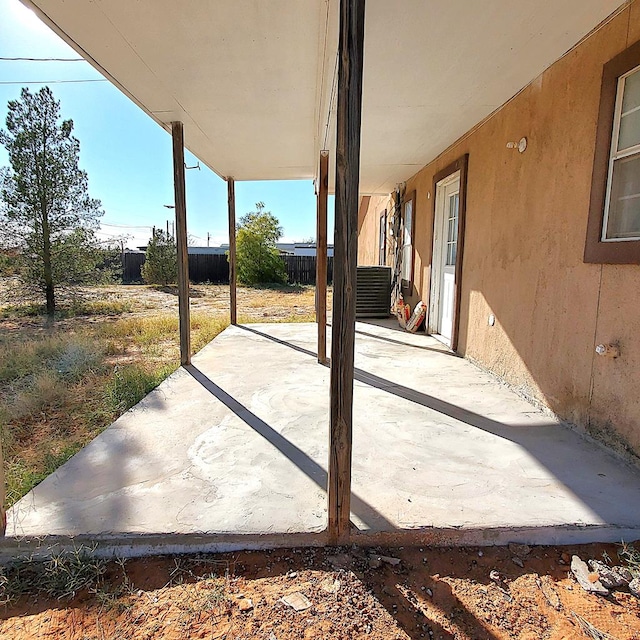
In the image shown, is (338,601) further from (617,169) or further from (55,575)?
(617,169)

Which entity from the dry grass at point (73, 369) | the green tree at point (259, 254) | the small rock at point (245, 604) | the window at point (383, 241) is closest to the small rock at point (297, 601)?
the small rock at point (245, 604)

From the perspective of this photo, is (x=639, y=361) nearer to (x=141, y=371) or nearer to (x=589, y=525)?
(x=589, y=525)

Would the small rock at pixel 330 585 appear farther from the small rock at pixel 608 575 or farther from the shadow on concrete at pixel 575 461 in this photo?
the small rock at pixel 608 575

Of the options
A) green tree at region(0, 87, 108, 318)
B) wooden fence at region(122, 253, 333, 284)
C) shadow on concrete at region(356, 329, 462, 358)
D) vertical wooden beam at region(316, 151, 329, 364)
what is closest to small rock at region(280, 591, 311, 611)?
vertical wooden beam at region(316, 151, 329, 364)

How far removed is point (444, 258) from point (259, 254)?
42.6 feet

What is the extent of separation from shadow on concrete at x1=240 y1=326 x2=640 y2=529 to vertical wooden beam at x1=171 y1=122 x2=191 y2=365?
2.53 m

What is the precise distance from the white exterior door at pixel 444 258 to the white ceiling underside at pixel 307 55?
115cm

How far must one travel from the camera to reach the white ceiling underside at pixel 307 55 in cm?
230

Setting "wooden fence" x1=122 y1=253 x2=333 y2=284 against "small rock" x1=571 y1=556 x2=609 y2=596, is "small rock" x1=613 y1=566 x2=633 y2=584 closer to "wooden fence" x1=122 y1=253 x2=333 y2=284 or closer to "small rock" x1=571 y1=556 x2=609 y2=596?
"small rock" x1=571 y1=556 x2=609 y2=596

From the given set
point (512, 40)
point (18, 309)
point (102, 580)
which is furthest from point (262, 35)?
point (18, 309)

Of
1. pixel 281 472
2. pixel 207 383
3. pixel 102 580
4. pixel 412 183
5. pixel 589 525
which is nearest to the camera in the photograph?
pixel 102 580

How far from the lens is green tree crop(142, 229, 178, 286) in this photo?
16.0m

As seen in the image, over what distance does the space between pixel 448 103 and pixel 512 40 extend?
3.53 ft

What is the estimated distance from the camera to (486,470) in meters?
2.21
